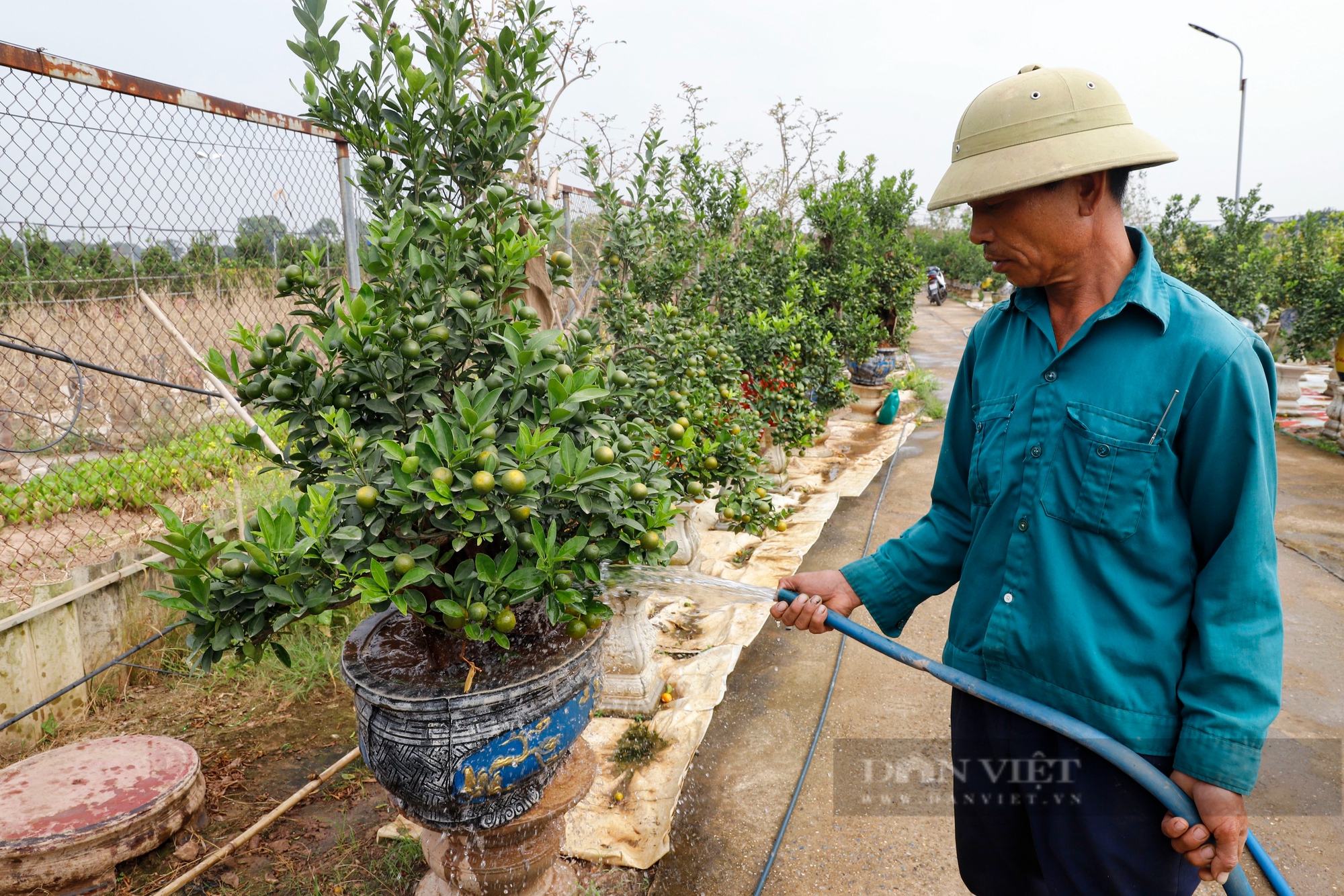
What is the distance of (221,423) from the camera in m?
5.79

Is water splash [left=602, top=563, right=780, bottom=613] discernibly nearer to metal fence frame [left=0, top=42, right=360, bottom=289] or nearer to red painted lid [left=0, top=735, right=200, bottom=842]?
metal fence frame [left=0, top=42, right=360, bottom=289]

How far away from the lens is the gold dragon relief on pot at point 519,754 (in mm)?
1954

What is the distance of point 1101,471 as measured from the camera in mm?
1482

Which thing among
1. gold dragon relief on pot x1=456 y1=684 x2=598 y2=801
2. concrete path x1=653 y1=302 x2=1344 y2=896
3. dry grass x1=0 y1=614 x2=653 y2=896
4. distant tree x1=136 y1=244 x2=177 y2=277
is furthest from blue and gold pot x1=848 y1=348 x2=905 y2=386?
gold dragon relief on pot x1=456 y1=684 x2=598 y2=801

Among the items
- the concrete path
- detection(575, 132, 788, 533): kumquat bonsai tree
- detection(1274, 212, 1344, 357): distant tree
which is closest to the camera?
the concrete path

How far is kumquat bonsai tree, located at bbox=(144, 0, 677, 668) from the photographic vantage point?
1.69m

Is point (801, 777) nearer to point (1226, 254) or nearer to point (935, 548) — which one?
point (935, 548)

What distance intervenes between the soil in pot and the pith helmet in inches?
58.9

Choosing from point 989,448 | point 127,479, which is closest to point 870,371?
point 127,479

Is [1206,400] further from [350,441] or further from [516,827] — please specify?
[516,827]

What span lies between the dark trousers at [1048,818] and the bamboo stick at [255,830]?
2.29 metres

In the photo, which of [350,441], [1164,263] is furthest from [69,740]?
[1164,263]

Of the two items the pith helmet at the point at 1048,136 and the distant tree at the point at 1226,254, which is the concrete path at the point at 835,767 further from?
the distant tree at the point at 1226,254

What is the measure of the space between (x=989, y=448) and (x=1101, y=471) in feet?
0.81
